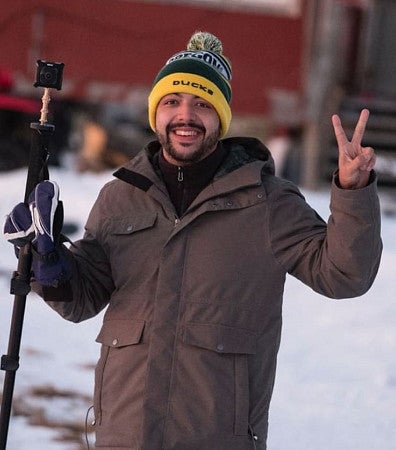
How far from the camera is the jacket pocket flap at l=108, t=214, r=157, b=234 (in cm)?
364

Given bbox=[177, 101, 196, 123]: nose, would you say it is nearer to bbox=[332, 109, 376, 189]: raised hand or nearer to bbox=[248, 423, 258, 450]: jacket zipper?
bbox=[332, 109, 376, 189]: raised hand

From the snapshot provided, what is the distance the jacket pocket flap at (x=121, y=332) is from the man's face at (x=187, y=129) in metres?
0.48

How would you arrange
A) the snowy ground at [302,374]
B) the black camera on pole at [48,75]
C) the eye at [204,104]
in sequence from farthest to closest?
the snowy ground at [302,374], the black camera on pole at [48,75], the eye at [204,104]

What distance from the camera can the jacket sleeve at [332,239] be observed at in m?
3.39

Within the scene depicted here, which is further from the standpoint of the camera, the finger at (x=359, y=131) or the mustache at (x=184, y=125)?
the mustache at (x=184, y=125)

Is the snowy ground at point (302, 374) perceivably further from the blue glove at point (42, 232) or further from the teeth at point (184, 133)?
the teeth at point (184, 133)

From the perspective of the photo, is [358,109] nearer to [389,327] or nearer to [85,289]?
[389,327]

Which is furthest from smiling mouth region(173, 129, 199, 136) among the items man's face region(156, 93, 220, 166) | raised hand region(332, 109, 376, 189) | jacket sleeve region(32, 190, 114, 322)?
raised hand region(332, 109, 376, 189)

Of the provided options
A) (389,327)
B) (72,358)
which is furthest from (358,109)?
(72,358)

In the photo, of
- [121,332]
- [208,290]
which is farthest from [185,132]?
[121,332]

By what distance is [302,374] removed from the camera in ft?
23.4

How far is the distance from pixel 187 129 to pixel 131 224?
315 millimetres

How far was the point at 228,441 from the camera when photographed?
137 inches

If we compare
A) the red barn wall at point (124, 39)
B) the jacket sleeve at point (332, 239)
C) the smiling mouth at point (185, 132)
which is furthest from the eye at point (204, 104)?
the red barn wall at point (124, 39)
